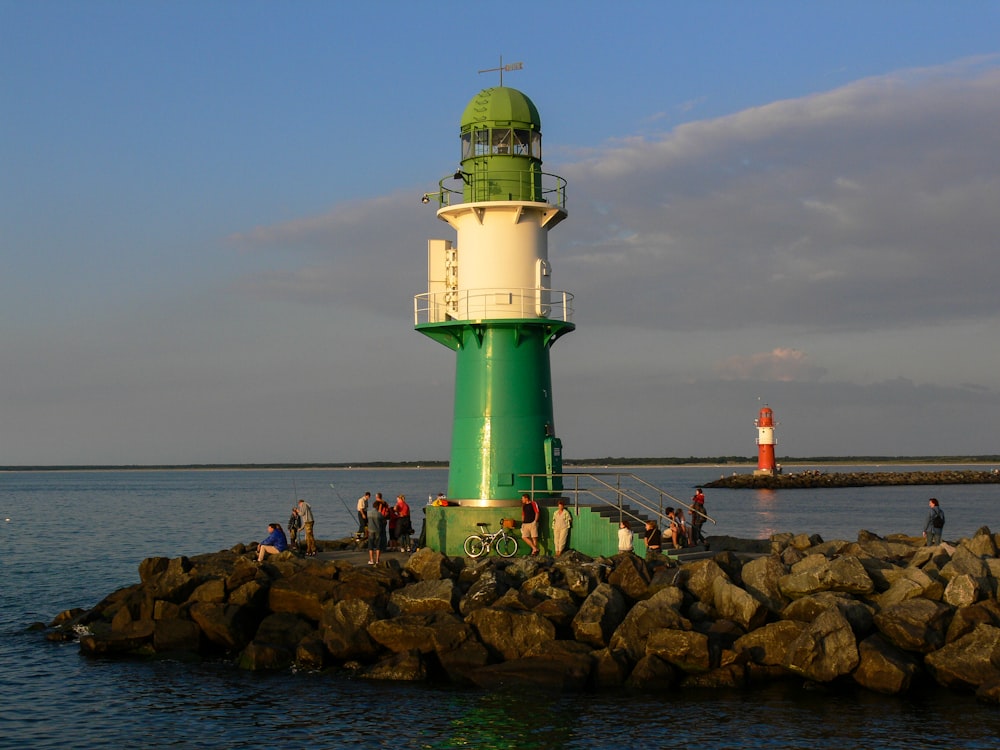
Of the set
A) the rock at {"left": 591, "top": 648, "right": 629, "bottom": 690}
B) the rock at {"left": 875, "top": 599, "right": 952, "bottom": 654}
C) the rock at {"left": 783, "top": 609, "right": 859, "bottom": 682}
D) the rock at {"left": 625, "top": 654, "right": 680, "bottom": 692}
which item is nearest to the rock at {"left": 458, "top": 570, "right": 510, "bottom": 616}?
the rock at {"left": 591, "top": 648, "right": 629, "bottom": 690}

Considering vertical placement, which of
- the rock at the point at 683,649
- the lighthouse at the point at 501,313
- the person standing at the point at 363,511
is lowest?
the rock at the point at 683,649

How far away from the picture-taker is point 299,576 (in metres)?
20.6

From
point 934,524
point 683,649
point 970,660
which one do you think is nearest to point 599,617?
point 683,649

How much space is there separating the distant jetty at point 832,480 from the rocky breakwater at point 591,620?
7223 centimetres

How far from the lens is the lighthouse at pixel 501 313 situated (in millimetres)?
23516

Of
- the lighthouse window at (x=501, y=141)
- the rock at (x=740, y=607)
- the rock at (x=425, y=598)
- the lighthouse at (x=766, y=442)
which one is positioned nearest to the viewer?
the rock at (x=740, y=607)

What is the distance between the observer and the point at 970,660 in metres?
16.4

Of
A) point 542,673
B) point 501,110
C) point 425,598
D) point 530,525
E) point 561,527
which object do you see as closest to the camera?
point 542,673

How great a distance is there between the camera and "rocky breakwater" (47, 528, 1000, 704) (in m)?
17.0

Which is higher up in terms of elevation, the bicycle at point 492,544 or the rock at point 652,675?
the bicycle at point 492,544

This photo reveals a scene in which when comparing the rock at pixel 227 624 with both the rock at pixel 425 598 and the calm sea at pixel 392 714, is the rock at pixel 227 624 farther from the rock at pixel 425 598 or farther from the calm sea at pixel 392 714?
the rock at pixel 425 598

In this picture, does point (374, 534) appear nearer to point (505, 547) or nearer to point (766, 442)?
point (505, 547)

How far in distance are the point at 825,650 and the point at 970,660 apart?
2.04 metres

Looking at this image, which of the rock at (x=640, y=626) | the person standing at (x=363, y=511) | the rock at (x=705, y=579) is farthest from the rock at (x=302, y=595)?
the rock at (x=705, y=579)
